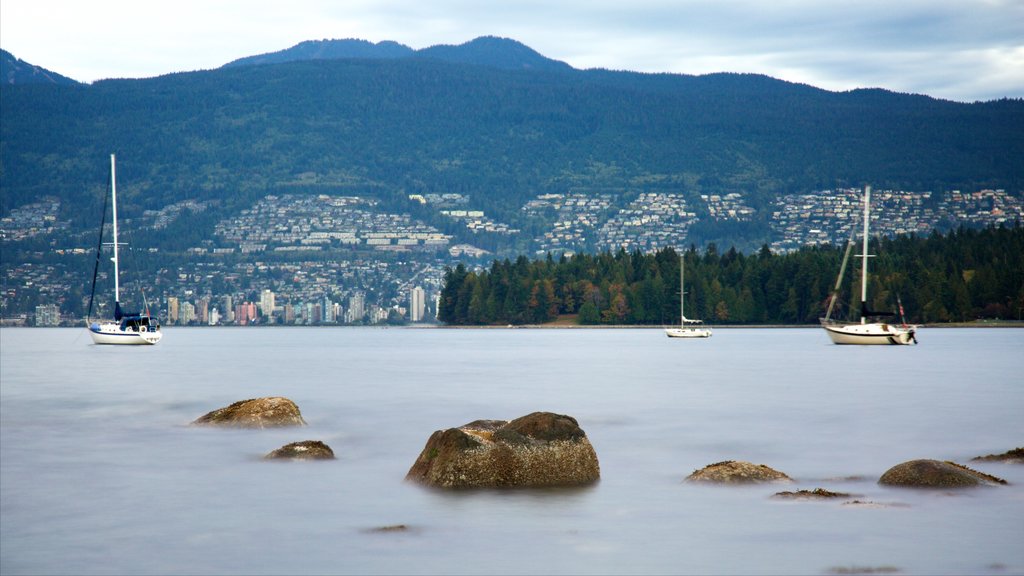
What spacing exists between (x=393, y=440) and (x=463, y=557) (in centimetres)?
1924

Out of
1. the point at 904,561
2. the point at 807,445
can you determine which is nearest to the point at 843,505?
the point at 904,561

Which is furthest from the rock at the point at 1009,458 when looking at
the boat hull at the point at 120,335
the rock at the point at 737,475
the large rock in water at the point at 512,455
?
the boat hull at the point at 120,335

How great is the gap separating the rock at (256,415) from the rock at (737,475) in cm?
1620

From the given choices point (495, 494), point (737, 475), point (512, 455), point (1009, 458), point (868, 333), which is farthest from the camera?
point (868, 333)

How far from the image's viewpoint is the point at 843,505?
23.8 meters

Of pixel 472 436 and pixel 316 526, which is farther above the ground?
pixel 472 436

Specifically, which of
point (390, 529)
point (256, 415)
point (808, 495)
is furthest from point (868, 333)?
point (390, 529)

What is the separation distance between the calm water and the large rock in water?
15.8 inches

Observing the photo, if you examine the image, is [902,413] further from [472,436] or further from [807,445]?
[472,436]

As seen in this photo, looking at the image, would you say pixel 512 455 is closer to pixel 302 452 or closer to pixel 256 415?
pixel 302 452

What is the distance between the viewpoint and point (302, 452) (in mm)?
31297

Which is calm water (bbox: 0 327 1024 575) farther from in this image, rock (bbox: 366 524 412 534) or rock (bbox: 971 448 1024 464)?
rock (bbox: 971 448 1024 464)

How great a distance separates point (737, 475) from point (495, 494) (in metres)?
5.71

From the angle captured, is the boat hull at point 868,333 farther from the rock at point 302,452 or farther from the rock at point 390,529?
the rock at point 390,529
